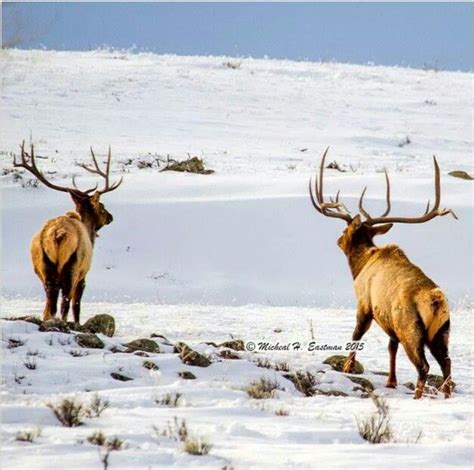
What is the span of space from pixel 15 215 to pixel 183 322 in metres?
9.38

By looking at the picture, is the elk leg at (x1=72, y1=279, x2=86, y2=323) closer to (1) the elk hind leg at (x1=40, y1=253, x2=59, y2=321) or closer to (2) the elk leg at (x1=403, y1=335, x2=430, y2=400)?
(1) the elk hind leg at (x1=40, y1=253, x2=59, y2=321)

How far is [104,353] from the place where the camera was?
8391 millimetres

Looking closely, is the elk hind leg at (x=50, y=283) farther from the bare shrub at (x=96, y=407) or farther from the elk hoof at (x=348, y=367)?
the bare shrub at (x=96, y=407)

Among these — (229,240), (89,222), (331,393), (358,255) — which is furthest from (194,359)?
(229,240)

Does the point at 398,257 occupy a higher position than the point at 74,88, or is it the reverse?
the point at 74,88

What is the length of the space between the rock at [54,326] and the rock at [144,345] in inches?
24.2

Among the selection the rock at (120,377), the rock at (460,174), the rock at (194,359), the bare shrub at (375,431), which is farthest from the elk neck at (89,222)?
the rock at (460,174)

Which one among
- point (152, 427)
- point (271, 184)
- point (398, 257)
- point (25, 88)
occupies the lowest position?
point (152, 427)

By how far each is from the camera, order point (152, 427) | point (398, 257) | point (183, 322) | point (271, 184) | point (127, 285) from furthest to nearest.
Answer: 1. point (271, 184)
2. point (127, 285)
3. point (183, 322)
4. point (398, 257)
5. point (152, 427)

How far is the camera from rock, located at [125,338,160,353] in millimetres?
8938

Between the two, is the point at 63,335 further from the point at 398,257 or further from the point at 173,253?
the point at 173,253

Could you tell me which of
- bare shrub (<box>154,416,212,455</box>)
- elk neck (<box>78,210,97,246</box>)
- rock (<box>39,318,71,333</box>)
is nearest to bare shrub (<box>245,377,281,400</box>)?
bare shrub (<box>154,416,212,455</box>)

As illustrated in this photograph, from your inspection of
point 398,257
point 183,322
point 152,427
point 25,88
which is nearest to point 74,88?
point 25,88

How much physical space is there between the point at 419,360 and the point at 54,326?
3.23m
